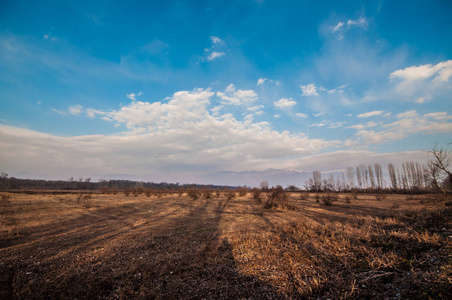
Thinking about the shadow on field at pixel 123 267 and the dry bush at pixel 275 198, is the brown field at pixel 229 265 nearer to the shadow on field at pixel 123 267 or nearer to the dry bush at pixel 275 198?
the shadow on field at pixel 123 267

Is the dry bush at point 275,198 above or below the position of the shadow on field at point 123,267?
above

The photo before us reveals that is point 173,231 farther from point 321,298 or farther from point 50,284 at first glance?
point 321,298

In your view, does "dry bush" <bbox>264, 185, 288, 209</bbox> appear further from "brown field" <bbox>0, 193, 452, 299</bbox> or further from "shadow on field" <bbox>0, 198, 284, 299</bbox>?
"shadow on field" <bbox>0, 198, 284, 299</bbox>

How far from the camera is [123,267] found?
6.21 meters

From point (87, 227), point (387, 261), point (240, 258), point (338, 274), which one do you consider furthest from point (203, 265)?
point (87, 227)

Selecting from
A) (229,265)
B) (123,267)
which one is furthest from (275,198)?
(123,267)

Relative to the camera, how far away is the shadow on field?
4.90 m

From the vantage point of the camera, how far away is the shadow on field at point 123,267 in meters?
4.90

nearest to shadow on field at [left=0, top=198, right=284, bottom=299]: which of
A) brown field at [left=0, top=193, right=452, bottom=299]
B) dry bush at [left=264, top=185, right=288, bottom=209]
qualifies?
brown field at [left=0, top=193, right=452, bottom=299]

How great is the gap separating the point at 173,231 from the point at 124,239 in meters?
2.69

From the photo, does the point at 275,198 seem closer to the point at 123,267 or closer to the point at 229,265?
the point at 229,265

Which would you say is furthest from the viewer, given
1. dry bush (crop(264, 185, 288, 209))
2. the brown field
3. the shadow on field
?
dry bush (crop(264, 185, 288, 209))

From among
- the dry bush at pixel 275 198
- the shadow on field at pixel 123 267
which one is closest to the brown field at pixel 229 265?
the shadow on field at pixel 123 267

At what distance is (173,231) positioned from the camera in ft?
35.7
